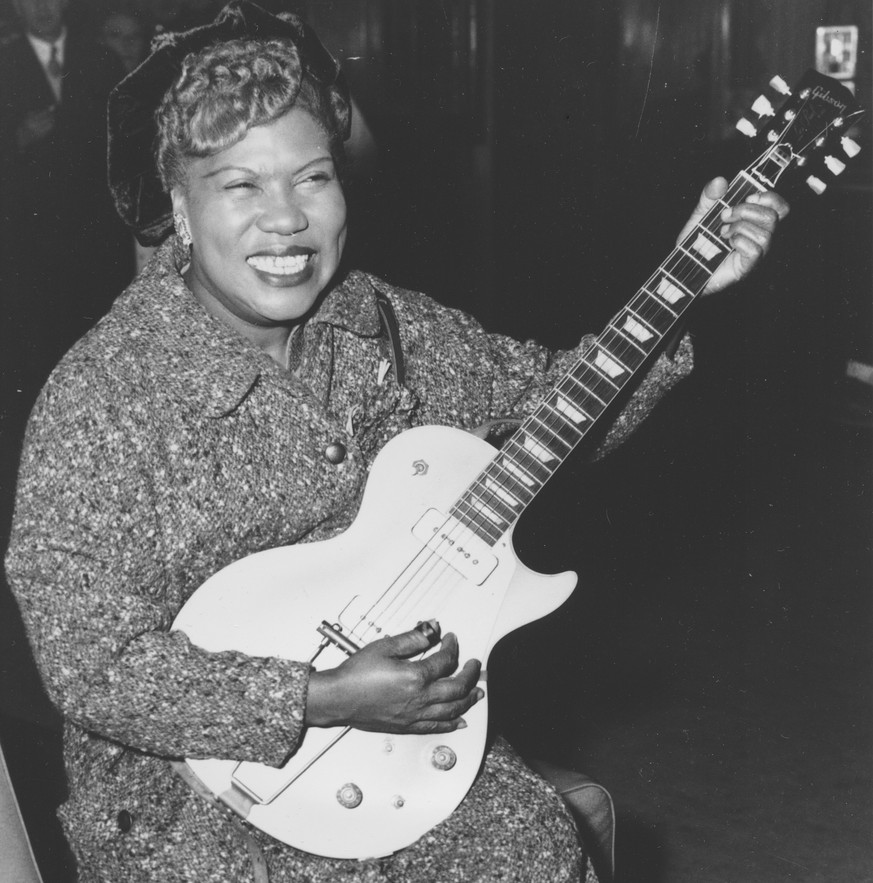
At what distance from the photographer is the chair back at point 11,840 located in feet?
4.33

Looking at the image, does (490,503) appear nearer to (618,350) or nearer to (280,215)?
(618,350)

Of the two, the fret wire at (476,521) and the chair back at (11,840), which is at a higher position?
the fret wire at (476,521)

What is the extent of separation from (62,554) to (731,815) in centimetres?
198

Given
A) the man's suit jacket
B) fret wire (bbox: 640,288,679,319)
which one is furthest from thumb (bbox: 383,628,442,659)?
the man's suit jacket

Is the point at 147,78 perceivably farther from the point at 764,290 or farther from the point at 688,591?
the point at 764,290

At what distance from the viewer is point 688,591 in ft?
12.7

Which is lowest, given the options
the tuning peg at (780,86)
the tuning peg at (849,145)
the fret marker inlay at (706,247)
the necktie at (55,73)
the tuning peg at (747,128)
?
the necktie at (55,73)

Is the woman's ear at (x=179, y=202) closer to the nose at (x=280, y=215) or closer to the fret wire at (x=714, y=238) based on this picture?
the nose at (x=280, y=215)

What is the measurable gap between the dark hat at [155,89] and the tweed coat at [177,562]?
0.32 ft

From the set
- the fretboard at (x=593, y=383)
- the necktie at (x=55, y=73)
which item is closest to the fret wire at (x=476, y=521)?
the fretboard at (x=593, y=383)

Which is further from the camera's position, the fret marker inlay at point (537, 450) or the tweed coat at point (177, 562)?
the fret marker inlay at point (537, 450)

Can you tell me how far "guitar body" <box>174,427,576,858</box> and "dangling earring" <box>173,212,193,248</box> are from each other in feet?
1.56

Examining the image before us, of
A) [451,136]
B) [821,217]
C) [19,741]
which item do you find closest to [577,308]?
[451,136]

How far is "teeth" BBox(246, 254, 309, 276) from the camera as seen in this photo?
165 cm
